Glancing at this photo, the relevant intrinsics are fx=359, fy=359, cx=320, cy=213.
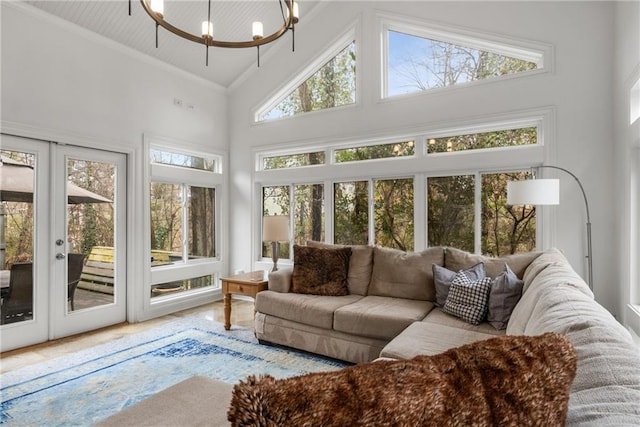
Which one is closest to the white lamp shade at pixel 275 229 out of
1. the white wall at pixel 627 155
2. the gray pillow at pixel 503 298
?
the gray pillow at pixel 503 298

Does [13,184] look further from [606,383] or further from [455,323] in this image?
[606,383]

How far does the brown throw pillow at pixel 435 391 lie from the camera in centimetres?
54

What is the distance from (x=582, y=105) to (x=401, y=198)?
1985 mm

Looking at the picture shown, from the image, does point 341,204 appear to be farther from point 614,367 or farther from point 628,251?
point 614,367

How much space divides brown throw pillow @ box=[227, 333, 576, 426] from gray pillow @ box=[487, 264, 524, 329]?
201 centimetres

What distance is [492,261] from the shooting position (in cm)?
309

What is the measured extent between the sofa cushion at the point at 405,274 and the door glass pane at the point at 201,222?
2.81 meters

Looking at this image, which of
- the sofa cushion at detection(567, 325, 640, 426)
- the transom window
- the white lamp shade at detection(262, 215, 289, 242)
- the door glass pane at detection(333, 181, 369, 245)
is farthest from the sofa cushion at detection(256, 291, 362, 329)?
the sofa cushion at detection(567, 325, 640, 426)

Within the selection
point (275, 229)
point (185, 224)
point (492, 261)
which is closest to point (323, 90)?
point (275, 229)

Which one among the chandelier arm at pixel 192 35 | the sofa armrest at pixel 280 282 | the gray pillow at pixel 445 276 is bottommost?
the sofa armrest at pixel 280 282

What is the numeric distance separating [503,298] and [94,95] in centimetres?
451

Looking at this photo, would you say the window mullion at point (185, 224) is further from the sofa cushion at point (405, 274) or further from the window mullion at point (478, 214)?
the window mullion at point (478, 214)

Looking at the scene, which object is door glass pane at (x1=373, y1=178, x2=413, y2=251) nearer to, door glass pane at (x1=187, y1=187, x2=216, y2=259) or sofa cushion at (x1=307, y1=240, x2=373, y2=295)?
sofa cushion at (x1=307, y1=240, x2=373, y2=295)

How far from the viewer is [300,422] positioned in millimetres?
526
